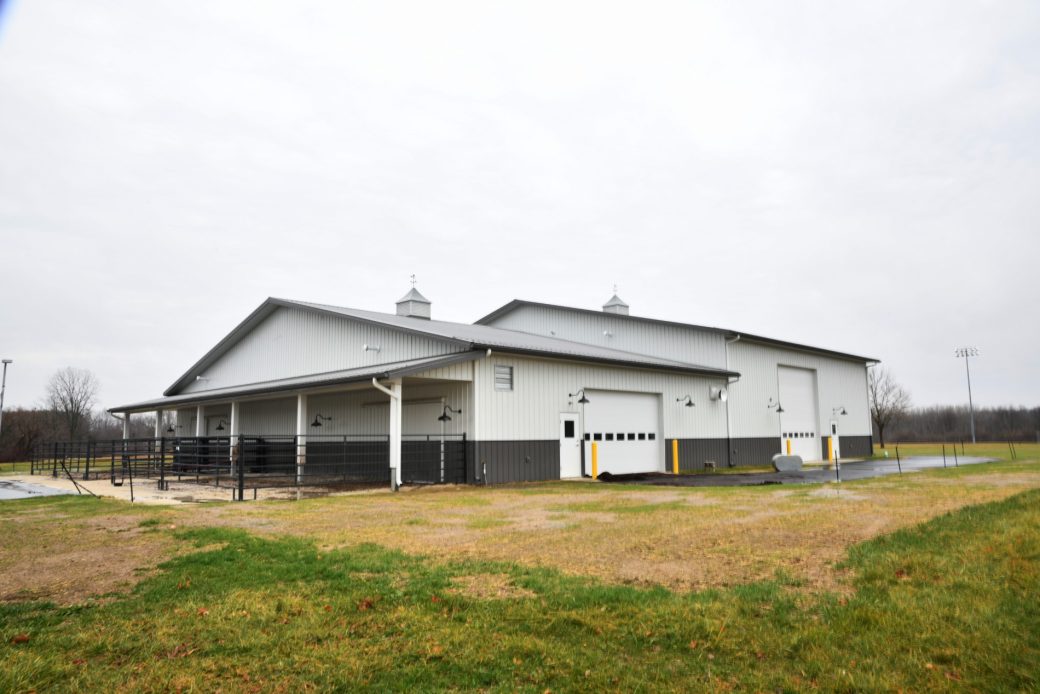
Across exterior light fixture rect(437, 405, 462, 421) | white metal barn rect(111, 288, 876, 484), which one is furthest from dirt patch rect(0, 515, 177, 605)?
exterior light fixture rect(437, 405, 462, 421)

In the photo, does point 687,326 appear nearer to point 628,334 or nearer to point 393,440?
point 628,334

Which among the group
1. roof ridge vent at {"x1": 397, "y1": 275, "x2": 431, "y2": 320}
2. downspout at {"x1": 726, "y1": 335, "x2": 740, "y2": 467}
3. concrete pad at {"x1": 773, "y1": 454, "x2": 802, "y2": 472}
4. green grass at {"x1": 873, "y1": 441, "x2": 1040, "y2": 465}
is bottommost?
green grass at {"x1": 873, "y1": 441, "x2": 1040, "y2": 465}

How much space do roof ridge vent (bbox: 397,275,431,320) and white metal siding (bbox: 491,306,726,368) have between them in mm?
4840

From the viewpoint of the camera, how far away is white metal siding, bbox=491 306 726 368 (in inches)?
1008

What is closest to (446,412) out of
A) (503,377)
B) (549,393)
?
(503,377)

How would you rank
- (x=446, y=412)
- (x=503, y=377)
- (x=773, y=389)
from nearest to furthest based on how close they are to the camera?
(x=446, y=412), (x=503, y=377), (x=773, y=389)

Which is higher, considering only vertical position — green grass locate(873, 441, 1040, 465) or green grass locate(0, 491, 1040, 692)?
green grass locate(0, 491, 1040, 692)

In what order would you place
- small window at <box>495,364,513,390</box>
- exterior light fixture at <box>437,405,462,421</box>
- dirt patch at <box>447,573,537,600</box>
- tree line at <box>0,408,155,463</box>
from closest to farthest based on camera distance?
dirt patch at <box>447,573,537,600</box> < exterior light fixture at <box>437,405,462,421</box> < small window at <box>495,364,513,390</box> < tree line at <box>0,408,155,463</box>

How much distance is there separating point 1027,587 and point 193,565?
7.42 metres

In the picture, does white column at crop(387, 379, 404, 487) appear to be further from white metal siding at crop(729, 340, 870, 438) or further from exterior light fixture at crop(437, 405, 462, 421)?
white metal siding at crop(729, 340, 870, 438)

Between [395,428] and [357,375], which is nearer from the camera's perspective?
[395,428]

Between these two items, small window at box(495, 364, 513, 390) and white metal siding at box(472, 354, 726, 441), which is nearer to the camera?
white metal siding at box(472, 354, 726, 441)

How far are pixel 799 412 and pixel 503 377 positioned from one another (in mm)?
16378

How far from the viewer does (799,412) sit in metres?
29.1
